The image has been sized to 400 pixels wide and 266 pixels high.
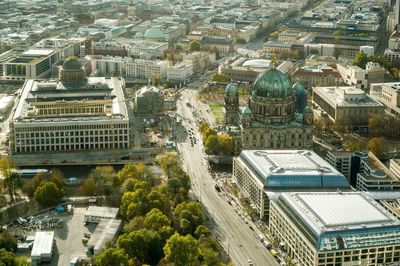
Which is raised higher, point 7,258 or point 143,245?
point 7,258

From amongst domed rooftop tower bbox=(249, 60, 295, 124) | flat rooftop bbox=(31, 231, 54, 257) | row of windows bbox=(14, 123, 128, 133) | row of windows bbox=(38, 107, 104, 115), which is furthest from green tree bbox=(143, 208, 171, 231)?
row of windows bbox=(38, 107, 104, 115)

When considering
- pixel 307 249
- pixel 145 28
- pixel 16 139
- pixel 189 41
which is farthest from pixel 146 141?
pixel 145 28

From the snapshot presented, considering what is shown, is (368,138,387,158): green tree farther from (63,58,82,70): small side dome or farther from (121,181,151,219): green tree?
(63,58,82,70): small side dome

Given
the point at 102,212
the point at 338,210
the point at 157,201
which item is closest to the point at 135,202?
the point at 157,201

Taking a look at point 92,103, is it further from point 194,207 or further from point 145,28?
point 145,28

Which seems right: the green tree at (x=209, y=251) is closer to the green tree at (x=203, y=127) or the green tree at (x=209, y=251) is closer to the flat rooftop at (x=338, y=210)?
the flat rooftop at (x=338, y=210)

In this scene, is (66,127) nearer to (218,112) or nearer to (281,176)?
(218,112)
